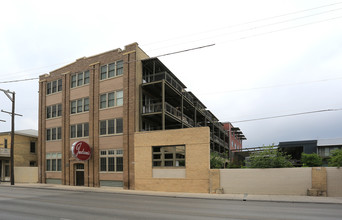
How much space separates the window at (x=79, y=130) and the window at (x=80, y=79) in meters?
4.49

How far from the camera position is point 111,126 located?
25.6m

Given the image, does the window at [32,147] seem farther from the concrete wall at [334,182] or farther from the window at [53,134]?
the concrete wall at [334,182]

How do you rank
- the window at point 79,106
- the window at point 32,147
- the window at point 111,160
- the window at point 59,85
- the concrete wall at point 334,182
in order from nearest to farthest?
the concrete wall at point 334,182, the window at point 111,160, the window at point 79,106, the window at point 59,85, the window at point 32,147

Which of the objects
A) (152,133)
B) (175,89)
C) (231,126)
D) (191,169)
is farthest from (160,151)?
(231,126)

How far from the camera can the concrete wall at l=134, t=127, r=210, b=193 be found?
20094 millimetres

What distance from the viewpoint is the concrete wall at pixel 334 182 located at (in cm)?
1686

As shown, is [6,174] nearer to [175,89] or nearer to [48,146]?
[48,146]

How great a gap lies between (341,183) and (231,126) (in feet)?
155

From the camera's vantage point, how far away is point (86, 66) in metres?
28.2

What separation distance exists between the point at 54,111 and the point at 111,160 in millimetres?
10775

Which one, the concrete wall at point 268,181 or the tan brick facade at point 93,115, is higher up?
the tan brick facade at point 93,115

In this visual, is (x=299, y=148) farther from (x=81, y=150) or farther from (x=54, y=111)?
(x=54, y=111)

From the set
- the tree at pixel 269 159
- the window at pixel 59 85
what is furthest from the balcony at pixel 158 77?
the tree at pixel 269 159

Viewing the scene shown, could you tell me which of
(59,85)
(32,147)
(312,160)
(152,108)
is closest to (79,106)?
(59,85)
